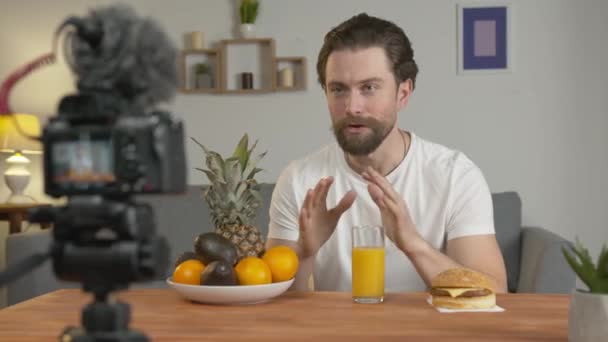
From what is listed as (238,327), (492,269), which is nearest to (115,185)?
(238,327)

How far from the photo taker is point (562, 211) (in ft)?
12.3

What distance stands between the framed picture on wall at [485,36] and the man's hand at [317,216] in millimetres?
2552

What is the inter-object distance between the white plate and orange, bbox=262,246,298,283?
2 centimetres

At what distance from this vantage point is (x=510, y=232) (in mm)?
3281

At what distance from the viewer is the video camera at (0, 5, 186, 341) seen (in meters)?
0.39

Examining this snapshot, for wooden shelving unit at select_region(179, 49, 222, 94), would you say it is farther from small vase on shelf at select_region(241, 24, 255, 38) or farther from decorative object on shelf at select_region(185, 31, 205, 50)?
small vase on shelf at select_region(241, 24, 255, 38)

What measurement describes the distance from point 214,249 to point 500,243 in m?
2.32

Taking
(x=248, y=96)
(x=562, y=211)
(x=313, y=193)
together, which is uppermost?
(x=248, y=96)

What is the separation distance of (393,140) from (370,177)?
0.52 meters

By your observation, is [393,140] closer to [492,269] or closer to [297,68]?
[492,269]

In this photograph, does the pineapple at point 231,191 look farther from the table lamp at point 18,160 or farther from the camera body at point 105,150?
the table lamp at point 18,160

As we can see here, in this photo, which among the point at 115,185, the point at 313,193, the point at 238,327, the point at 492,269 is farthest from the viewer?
the point at 492,269

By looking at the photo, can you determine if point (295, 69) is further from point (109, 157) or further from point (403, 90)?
point (109, 157)

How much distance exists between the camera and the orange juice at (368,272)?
4.14 feet
